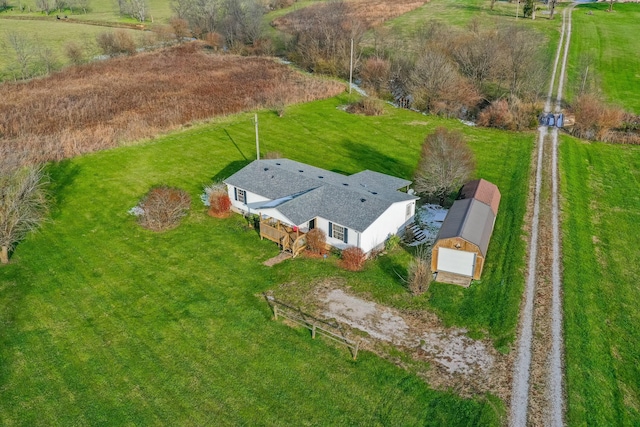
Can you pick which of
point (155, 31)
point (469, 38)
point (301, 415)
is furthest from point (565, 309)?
point (155, 31)

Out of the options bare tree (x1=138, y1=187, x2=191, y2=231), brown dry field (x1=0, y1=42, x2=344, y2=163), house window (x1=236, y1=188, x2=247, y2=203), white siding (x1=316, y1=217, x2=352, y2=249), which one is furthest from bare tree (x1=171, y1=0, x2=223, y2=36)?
white siding (x1=316, y1=217, x2=352, y2=249)

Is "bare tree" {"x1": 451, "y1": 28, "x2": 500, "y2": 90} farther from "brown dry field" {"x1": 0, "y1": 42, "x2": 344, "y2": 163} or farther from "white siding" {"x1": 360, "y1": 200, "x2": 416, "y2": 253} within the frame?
"white siding" {"x1": 360, "y1": 200, "x2": 416, "y2": 253}

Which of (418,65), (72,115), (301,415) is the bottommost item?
(301,415)

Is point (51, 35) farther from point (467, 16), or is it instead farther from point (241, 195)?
point (241, 195)

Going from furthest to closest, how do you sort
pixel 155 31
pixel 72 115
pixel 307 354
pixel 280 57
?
1. pixel 155 31
2. pixel 280 57
3. pixel 72 115
4. pixel 307 354

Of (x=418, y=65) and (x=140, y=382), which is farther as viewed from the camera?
(x=418, y=65)

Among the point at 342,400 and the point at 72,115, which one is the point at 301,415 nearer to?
the point at 342,400

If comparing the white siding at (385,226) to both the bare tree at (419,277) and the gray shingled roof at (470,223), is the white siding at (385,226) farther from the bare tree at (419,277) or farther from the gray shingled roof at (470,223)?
the bare tree at (419,277)

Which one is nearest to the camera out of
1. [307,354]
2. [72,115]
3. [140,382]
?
[140,382]
